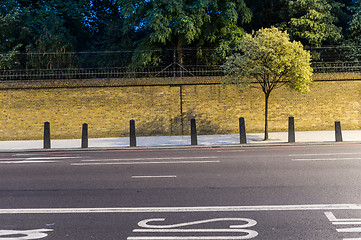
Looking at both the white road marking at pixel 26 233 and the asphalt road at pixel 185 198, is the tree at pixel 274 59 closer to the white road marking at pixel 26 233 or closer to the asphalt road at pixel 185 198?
the asphalt road at pixel 185 198

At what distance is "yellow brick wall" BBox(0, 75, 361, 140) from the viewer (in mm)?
17469

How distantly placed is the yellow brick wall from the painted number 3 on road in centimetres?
1322

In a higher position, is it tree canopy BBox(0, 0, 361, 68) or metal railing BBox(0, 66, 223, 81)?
tree canopy BBox(0, 0, 361, 68)

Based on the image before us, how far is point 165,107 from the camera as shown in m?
17.8

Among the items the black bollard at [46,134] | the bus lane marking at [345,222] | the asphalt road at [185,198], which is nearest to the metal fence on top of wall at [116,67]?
the black bollard at [46,134]

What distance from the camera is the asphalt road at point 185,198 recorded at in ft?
14.1

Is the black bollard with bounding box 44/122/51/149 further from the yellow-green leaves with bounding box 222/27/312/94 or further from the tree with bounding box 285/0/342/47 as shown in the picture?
the tree with bounding box 285/0/342/47

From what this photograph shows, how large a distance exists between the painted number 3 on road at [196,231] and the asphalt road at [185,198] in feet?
0.04

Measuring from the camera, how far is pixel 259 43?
45.5 feet

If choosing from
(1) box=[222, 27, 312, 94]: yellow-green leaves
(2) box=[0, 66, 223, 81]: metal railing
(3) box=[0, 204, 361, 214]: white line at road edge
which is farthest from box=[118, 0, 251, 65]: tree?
(3) box=[0, 204, 361, 214]: white line at road edge

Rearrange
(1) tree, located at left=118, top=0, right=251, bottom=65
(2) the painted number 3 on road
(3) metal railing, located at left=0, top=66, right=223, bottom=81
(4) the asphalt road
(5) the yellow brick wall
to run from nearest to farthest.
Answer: (2) the painted number 3 on road < (4) the asphalt road < (5) the yellow brick wall < (3) metal railing, located at left=0, top=66, right=223, bottom=81 < (1) tree, located at left=118, top=0, right=251, bottom=65

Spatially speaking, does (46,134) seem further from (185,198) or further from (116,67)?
(185,198)

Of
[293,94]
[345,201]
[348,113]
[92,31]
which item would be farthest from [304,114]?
[92,31]

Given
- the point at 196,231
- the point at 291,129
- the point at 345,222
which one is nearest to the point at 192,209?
the point at 196,231
